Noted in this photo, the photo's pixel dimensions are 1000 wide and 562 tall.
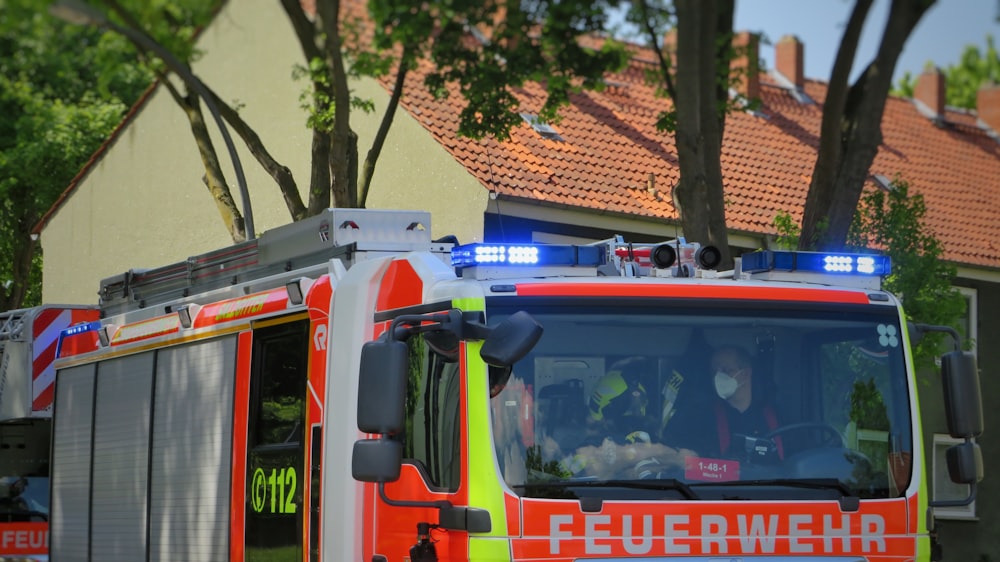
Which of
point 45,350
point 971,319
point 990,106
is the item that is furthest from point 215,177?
point 990,106

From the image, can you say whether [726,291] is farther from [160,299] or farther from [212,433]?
[160,299]

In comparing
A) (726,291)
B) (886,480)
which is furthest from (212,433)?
(886,480)

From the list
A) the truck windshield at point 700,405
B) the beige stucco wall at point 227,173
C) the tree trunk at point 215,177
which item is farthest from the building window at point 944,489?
the truck windshield at point 700,405

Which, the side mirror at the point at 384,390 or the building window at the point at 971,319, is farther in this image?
the building window at the point at 971,319

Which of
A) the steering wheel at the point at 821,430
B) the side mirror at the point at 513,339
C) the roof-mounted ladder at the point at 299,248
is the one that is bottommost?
the steering wheel at the point at 821,430

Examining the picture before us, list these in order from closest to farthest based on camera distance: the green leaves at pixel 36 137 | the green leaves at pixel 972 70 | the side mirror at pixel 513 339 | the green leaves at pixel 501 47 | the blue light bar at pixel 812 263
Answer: the side mirror at pixel 513 339, the blue light bar at pixel 812 263, the green leaves at pixel 501 47, the green leaves at pixel 36 137, the green leaves at pixel 972 70

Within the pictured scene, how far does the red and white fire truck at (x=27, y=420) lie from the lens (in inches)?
498

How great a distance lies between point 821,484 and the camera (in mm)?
6648

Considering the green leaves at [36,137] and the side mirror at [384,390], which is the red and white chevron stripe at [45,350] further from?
the green leaves at [36,137]

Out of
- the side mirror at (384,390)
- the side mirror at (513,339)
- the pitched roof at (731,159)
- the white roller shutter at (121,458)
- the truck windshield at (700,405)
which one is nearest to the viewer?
the side mirror at (384,390)

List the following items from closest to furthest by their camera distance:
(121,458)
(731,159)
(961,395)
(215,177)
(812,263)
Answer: (961,395) → (812,263) → (121,458) → (215,177) → (731,159)

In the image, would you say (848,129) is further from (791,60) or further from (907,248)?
(791,60)

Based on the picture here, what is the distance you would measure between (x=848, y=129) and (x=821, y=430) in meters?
6.70

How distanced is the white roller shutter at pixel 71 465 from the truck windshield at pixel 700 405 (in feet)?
15.6
